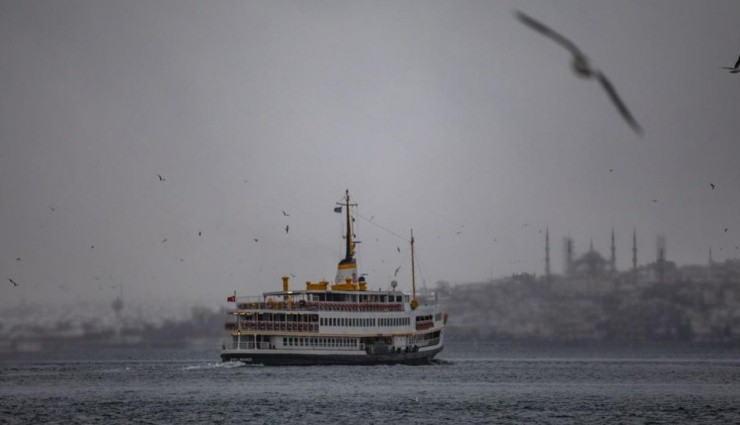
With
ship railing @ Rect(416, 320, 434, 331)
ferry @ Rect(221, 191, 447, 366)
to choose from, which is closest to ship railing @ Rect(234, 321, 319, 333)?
ferry @ Rect(221, 191, 447, 366)

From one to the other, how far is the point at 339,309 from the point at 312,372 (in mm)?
8585

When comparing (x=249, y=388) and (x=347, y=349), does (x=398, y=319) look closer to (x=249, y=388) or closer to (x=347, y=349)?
(x=347, y=349)

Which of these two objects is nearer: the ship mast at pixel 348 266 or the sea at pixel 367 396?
the sea at pixel 367 396

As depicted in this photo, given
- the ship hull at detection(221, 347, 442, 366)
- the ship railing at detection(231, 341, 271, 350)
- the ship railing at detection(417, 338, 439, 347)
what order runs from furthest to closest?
the ship railing at detection(417, 338, 439, 347) < the ship hull at detection(221, 347, 442, 366) < the ship railing at detection(231, 341, 271, 350)

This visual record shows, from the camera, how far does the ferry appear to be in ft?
311

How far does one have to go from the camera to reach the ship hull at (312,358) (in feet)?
312

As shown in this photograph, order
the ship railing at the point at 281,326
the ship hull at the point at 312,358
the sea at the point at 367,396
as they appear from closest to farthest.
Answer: the sea at the point at 367,396, the ship railing at the point at 281,326, the ship hull at the point at 312,358

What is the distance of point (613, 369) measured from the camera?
356ft

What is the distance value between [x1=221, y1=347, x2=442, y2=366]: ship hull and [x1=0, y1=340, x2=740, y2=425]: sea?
968 millimetres

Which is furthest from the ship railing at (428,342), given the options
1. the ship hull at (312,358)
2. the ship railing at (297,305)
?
the ship railing at (297,305)

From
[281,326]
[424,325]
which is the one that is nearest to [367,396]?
[281,326]

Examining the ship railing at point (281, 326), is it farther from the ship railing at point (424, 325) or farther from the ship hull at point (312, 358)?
the ship railing at point (424, 325)

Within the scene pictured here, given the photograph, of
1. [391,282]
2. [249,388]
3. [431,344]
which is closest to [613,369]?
[431,344]

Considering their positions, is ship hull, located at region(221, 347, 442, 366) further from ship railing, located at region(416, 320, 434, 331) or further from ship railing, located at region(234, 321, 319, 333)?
ship railing, located at region(416, 320, 434, 331)
